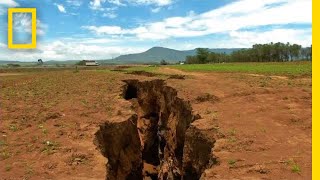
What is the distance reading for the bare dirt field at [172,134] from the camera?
11.7 m

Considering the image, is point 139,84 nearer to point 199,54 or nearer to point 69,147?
point 69,147

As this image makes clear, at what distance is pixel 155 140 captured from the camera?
33219 mm

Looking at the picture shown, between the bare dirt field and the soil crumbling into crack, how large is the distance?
81mm

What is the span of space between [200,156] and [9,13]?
10855 mm

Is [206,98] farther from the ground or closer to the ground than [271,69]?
closer to the ground

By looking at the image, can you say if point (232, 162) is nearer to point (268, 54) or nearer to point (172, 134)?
point (172, 134)

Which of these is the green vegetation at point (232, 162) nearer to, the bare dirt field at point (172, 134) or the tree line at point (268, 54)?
the bare dirt field at point (172, 134)

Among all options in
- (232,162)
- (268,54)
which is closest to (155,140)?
(232,162)

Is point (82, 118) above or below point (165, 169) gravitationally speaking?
above

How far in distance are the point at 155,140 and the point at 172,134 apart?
6889 mm

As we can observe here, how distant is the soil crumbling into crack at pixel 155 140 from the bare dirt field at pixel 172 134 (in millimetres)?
81

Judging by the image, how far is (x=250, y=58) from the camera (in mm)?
125000

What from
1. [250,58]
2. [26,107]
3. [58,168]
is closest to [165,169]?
[26,107]

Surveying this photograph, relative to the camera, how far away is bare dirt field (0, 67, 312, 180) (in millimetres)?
11727
